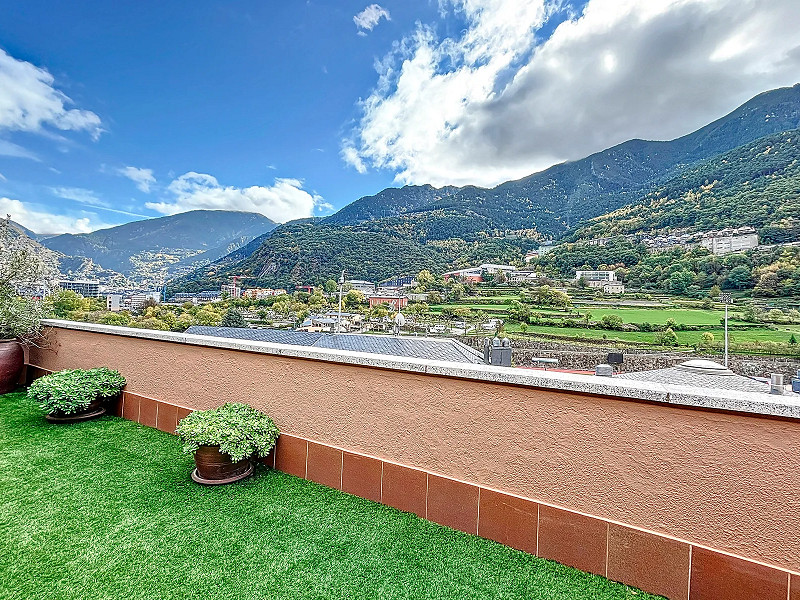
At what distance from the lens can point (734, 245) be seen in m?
20.5

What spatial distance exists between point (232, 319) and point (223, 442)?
12300 millimetres

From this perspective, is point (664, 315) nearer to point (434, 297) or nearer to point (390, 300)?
point (434, 297)

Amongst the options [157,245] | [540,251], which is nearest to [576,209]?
[540,251]

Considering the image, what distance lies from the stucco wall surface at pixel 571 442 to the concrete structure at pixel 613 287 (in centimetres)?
2364

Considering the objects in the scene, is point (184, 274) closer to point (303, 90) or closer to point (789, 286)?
point (303, 90)

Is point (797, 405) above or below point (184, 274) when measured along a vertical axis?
below

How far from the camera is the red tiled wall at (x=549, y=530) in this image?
1514 millimetres

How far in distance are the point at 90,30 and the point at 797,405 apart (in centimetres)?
1205

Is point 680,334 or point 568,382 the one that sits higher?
point 568,382

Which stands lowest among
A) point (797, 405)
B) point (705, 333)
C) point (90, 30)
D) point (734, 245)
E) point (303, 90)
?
point (705, 333)

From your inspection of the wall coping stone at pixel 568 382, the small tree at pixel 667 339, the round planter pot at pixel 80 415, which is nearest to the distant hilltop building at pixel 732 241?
the small tree at pixel 667 339

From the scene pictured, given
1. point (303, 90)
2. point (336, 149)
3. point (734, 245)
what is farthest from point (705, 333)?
point (336, 149)

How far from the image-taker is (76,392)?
352cm


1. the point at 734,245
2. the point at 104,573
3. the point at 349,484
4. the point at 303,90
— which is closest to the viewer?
the point at 104,573
